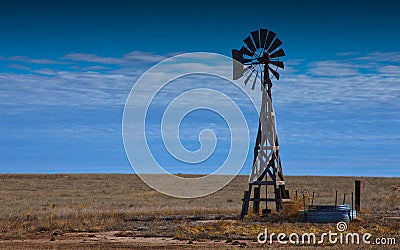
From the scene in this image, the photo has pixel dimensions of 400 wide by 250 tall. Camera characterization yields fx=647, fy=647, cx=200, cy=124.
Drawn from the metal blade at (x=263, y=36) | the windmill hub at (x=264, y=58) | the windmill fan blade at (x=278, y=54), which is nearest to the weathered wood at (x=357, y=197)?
the windmill fan blade at (x=278, y=54)

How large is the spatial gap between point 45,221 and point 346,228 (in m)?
10.7

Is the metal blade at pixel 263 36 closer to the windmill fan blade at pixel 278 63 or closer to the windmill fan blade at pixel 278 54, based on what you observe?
the windmill fan blade at pixel 278 54

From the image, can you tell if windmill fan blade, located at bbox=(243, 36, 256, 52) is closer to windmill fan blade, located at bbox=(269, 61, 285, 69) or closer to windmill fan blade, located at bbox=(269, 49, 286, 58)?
windmill fan blade, located at bbox=(269, 49, 286, 58)

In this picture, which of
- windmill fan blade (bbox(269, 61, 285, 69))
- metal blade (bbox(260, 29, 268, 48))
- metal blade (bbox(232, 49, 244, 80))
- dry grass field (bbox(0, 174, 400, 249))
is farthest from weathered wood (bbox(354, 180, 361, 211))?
metal blade (bbox(260, 29, 268, 48))

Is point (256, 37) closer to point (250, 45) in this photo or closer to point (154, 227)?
point (250, 45)

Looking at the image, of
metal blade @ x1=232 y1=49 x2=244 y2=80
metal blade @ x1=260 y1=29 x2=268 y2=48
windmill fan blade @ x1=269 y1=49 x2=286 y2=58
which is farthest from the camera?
windmill fan blade @ x1=269 y1=49 x2=286 y2=58

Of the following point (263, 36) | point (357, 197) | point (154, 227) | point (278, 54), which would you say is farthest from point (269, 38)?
point (154, 227)

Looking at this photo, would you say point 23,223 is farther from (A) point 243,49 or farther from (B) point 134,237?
(A) point 243,49

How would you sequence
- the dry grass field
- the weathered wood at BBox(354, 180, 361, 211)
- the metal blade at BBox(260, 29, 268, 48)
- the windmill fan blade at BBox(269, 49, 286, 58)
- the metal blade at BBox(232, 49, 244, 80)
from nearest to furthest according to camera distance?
1. the dry grass field
2. the metal blade at BBox(260, 29, 268, 48)
3. the metal blade at BBox(232, 49, 244, 80)
4. the windmill fan blade at BBox(269, 49, 286, 58)
5. the weathered wood at BBox(354, 180, 361, 211)

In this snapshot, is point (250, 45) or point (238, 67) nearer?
point (238, 67)

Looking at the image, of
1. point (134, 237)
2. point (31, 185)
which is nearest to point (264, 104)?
point (134, 237)

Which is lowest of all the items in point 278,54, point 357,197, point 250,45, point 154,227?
point 154,227

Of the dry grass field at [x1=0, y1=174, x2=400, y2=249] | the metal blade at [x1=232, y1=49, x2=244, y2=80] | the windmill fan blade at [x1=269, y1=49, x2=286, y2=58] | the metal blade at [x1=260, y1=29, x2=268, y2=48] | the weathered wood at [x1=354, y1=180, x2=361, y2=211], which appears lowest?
the dry grass field at [x1=0, y1=174, x2=400, y2=249]

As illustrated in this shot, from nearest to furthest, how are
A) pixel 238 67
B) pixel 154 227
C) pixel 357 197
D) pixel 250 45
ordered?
1. pixel 154 227
2. pixel 238 67
3. pixel 250 45
4. pixel 357 197
